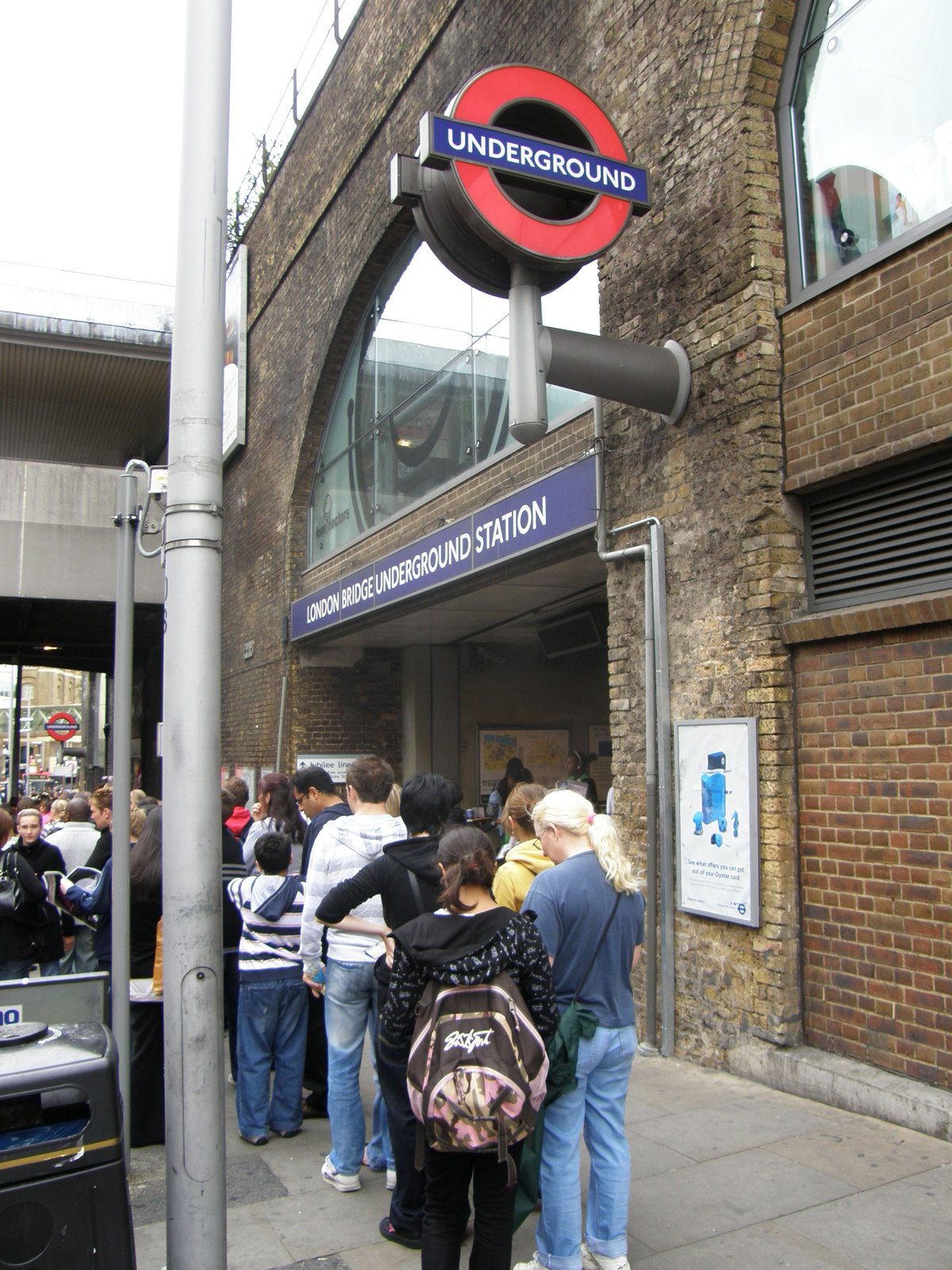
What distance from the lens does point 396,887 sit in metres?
4.09

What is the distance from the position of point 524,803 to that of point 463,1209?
2024mm

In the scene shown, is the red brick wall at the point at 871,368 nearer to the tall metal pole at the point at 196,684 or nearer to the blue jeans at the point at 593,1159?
the blue jeans at the point at 593,1159

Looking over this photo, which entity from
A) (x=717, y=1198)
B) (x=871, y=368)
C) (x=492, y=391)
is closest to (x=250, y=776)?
(x=492, y=391)

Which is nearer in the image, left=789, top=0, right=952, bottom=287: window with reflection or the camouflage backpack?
the camouflage backpack

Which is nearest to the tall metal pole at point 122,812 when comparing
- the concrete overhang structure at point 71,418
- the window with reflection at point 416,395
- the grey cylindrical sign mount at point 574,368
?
the grey cylindrical sign mount at point 574,368

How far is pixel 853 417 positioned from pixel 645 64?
3225 mm

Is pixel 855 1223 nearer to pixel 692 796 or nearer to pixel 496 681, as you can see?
pixel 692 796

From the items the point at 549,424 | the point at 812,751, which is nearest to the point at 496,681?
the point at 549,424

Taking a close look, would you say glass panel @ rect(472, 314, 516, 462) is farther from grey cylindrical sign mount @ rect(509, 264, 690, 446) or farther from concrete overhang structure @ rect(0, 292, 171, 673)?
concrete overhang structure @ rect(0, 292, 171, 673)

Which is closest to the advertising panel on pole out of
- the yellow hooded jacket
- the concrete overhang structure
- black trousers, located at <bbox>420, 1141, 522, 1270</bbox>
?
the concrete overhang structure

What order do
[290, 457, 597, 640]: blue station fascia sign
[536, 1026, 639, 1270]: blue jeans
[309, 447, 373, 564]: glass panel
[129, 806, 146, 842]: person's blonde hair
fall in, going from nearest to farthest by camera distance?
1. [536, 1026, 639, 1270]: blue jeans
2. [129, 806, 146, 842]: person's blonde hair
3. [290, 457, 597, 640]: blue station fascia sign
4. [309, 447, 373, 564]: glass panel

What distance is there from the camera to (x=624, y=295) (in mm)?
7129

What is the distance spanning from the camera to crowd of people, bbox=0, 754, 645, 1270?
297 cm

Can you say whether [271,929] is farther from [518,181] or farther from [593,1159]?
[518,181]
